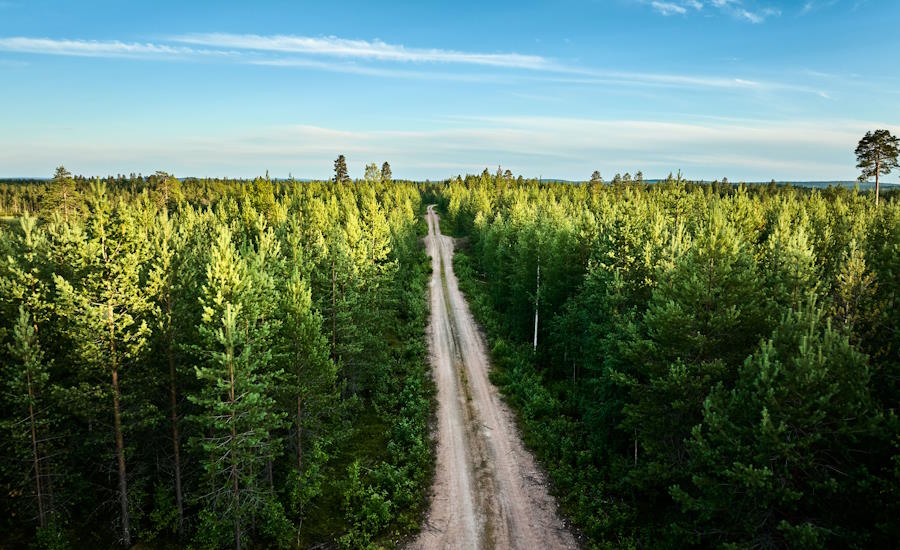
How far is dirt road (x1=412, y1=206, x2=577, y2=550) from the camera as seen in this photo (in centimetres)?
2022

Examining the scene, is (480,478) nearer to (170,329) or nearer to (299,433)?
(299,433)

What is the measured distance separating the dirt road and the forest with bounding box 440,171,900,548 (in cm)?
126

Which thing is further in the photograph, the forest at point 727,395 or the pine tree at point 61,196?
the pine tree at point 61,196

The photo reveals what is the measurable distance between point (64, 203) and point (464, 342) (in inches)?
3446

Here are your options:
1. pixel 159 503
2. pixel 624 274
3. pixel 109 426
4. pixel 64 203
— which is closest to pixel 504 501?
pixel 624 274

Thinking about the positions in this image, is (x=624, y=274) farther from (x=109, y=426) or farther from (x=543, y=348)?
(x=109, y=426)

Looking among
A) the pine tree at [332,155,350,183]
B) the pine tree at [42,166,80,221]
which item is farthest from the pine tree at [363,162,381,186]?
the pine tree at [42,166,80,221]

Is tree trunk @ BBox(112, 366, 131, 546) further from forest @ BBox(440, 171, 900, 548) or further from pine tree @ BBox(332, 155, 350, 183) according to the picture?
pine tree @ BBox(332, 155, 350, 183)

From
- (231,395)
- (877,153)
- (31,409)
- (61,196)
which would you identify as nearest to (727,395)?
(231,395)

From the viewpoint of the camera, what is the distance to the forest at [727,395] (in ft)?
41.9

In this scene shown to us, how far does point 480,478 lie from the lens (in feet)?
80.3

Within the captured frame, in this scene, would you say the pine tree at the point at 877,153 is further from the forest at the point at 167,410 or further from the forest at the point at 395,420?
the forest at the point at 167,410

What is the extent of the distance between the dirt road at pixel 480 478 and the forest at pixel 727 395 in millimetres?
1260

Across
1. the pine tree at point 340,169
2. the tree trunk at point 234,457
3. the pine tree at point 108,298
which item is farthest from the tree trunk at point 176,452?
the pine tree at point 340,169
